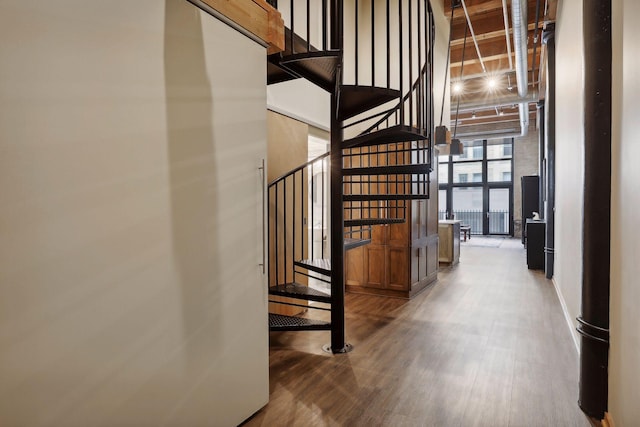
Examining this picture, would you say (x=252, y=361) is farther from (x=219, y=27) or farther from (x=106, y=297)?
(x=219, y=27)

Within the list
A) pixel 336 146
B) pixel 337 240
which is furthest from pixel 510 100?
pixel 337 240

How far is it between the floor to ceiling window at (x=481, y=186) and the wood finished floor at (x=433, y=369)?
33.9ft

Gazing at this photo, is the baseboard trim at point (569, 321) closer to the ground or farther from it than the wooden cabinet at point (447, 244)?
closer to the ground

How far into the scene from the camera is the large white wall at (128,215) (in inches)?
52.4

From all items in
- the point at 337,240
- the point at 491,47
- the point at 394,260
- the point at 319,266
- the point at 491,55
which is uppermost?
the point at 491,47

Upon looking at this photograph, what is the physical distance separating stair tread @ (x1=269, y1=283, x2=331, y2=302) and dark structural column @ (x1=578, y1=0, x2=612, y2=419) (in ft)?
6.41

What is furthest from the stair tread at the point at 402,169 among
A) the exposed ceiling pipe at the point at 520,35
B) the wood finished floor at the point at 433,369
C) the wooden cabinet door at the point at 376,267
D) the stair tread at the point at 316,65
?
the exposed ceiling pipe at the point at 520,35

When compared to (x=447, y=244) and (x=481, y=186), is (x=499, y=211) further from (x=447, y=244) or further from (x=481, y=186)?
(x=447, y=244)

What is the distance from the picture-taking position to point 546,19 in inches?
229

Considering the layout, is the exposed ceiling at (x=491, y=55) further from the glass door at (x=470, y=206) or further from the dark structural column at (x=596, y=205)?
the glass door at (x=470, y=206)

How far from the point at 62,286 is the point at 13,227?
0.27 meters

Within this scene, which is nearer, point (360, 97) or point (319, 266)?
point (360, 97)

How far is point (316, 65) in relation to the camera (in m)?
2.65

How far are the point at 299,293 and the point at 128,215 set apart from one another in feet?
7.11
